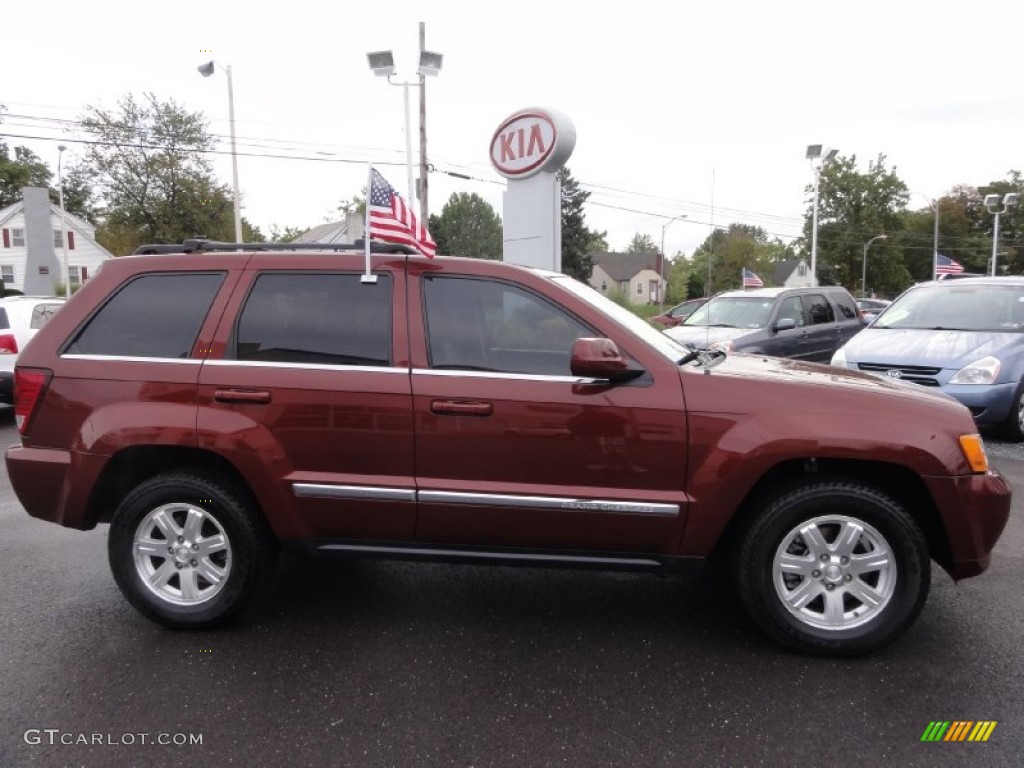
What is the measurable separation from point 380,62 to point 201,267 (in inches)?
653

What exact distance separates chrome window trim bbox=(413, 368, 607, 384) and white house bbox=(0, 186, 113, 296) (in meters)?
39.0

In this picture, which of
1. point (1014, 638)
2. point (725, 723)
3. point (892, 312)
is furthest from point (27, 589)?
point (892, 312)

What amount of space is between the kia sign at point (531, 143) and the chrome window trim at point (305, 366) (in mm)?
6683

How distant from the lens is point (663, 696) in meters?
2.94

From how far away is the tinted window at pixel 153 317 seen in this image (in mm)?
3510

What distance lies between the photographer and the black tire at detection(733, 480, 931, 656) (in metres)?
3.15

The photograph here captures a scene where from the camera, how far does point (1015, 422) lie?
727 cm

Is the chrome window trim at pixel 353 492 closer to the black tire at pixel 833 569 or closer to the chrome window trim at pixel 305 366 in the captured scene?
the chrome window trim at pixel 305 366

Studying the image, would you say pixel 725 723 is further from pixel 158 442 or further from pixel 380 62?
pixel 380 62

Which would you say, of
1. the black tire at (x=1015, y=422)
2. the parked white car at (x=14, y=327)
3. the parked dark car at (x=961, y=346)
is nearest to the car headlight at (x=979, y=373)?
the parked dark car at (x=961, y=346)

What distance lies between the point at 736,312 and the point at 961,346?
13.4 feet

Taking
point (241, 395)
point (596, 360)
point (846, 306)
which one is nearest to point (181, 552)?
point (241, 395)

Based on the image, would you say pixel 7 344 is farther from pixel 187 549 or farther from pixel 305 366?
pixel 305 366

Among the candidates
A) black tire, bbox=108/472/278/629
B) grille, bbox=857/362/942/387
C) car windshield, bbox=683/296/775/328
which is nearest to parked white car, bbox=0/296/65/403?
black tire, bbox=108/472/278/629
